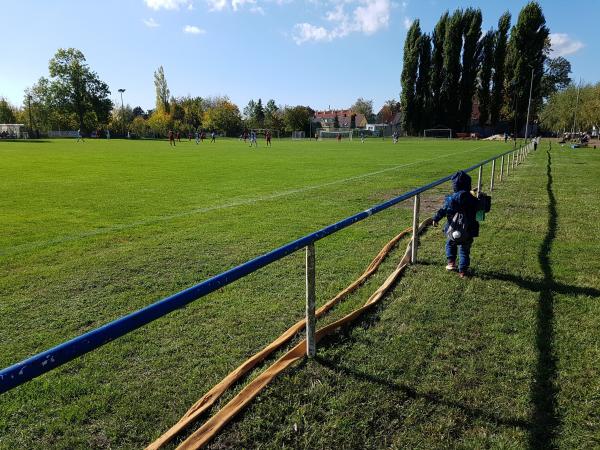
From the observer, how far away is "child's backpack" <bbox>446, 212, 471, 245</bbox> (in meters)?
5.31

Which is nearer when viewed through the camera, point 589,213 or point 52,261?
point 52,261

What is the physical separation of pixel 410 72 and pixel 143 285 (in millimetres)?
Result: 75392

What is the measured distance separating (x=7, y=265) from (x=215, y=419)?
185 inches

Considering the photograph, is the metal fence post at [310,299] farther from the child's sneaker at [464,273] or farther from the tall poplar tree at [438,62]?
the tall poplar tree at [438,62]

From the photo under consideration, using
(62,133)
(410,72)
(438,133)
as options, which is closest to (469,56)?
(410,72)

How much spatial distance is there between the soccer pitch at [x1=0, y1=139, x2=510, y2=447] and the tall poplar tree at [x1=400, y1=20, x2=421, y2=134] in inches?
2630

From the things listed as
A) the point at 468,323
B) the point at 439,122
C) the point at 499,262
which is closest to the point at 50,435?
the point at 468,323

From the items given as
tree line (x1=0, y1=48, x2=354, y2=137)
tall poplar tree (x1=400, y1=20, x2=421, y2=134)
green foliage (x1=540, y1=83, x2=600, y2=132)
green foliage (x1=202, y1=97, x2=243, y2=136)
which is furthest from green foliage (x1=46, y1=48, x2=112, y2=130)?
green foliage (x1=540, y1=83, x2=600, y2=132)

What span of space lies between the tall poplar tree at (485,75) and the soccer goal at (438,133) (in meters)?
6.54

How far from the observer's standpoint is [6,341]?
3795 millimetres

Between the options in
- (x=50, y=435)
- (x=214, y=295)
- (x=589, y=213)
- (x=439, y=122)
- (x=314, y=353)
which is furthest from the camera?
(x=439, y=122)

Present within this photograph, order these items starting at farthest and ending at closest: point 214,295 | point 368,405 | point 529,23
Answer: point 529,23, point 214,295, point 368,405

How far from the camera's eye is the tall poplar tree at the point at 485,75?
229 ft

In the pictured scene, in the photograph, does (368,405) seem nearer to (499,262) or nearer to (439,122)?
(499,262)
